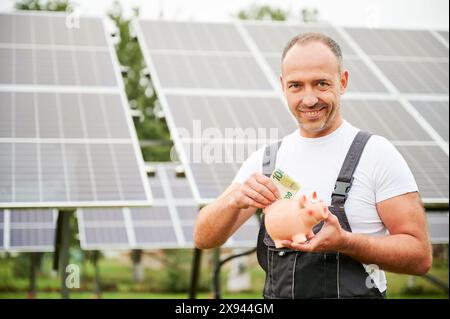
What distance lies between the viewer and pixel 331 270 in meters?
2.91

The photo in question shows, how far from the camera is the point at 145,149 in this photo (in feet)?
A: 69.8

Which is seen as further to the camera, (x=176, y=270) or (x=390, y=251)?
(x=176, y=270)

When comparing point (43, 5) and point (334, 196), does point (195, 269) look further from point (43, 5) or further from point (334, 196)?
point (43, 5)

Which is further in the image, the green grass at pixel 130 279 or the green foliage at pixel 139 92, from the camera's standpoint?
the green foliage at pixel 139 92

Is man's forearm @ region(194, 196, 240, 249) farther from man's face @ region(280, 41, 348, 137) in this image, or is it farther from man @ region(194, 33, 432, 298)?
man's face @ region(280, 41, 348, 137)

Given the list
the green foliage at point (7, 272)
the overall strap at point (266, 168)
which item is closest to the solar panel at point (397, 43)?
the overall strap at point (266, 168)

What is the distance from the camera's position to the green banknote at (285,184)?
2.74m

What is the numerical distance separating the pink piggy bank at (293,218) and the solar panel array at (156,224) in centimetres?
855

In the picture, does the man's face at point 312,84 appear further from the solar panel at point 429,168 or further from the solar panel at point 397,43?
the solar panel at point 397,43

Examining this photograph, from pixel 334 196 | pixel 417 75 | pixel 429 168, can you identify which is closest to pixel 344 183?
pixel 334 196

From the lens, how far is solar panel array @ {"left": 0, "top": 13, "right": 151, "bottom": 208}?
20.4 ft

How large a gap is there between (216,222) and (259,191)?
0.34m

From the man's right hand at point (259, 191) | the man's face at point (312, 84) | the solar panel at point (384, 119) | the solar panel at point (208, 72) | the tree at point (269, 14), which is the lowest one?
the man's right hand at point (259, 191)
